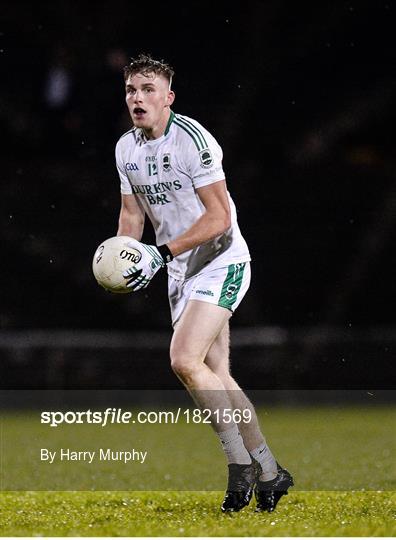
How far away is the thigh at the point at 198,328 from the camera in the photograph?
16.2ft

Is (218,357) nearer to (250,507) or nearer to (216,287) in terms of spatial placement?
(216,287)

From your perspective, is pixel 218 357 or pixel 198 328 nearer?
pixel 198 328

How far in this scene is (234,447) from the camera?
5.03 meters

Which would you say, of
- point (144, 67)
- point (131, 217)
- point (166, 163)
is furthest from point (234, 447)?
point (144, 67)

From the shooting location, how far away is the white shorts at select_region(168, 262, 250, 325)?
16.6 ft

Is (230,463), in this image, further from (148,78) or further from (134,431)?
(134,431)

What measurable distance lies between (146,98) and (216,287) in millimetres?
1011

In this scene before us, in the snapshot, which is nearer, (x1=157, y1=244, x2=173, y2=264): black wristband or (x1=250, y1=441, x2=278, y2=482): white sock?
(x1=157, y1=244, x2=173, y2=264): black wristband

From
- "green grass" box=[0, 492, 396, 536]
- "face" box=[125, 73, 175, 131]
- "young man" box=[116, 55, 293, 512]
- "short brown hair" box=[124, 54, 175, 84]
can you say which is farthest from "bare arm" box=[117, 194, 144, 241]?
"green grass" box=[0, 492, 396, 536]

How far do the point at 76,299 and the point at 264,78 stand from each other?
3.29m

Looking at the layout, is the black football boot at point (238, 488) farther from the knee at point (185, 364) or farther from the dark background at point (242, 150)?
the dark background at point (242, 150)

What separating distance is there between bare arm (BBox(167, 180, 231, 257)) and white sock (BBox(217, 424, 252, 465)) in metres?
0.91

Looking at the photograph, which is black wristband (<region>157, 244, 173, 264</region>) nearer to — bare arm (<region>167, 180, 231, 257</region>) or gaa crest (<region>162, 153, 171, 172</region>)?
bare arm (<region>167, 180, 231, 257</region>)

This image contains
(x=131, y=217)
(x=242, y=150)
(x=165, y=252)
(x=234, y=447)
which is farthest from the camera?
(x=242, y=150)
